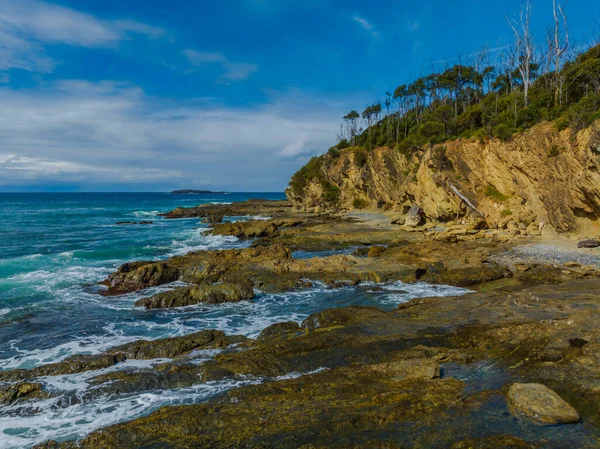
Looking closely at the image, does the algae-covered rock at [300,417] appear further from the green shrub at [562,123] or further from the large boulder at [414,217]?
the large boulder at [414,217]

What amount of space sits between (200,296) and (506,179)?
31038mm

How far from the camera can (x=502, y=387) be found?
8672mm

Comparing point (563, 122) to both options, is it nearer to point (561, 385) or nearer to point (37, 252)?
point (561, 385)

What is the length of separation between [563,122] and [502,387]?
90.9 ft

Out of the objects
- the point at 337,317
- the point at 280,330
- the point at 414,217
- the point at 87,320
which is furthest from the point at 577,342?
the point at 414,217

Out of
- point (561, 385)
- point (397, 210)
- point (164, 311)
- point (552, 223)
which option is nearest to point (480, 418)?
point (561, 385)

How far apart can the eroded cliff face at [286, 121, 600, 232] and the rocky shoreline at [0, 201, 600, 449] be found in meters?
8.92

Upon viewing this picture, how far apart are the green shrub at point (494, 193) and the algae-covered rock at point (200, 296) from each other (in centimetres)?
2799

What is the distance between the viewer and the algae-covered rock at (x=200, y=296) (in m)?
18.5

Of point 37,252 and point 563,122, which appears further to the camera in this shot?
point 37,252

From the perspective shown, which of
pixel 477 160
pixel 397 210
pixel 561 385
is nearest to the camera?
pixel 561 385

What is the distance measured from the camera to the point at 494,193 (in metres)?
36.8

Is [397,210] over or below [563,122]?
below

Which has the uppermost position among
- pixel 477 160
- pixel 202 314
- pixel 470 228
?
pixel 477 160
